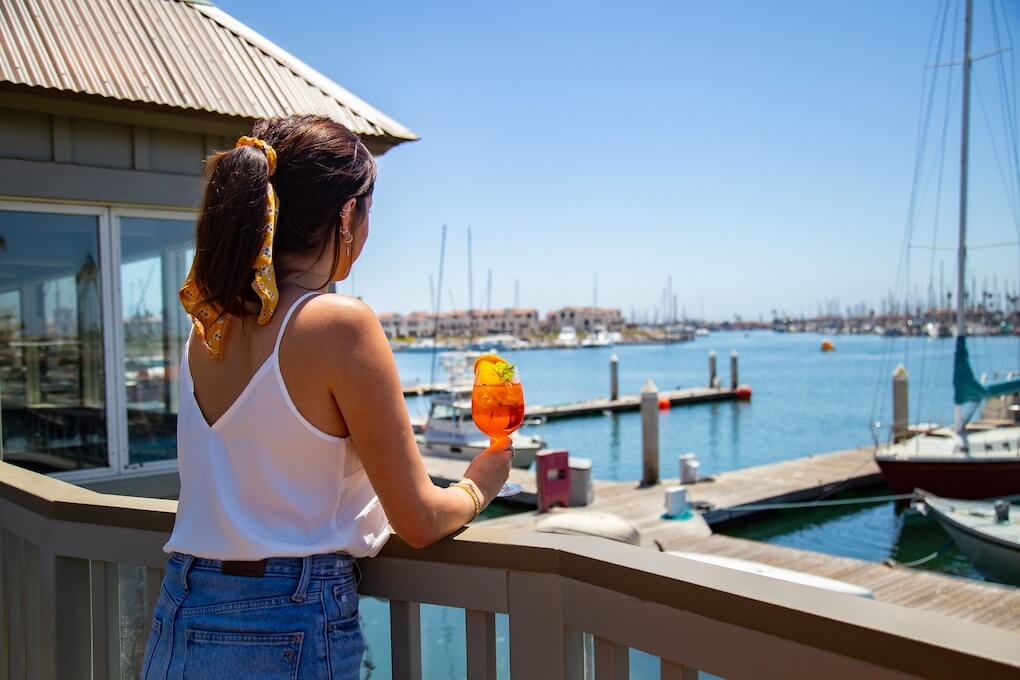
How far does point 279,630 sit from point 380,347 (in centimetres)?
48

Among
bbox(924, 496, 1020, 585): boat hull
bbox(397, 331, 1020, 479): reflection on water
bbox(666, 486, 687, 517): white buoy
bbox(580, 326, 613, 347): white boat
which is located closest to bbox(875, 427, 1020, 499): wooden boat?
bbox(924, 496, 1020, 585): boat hull

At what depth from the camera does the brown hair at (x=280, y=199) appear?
132 centimetres

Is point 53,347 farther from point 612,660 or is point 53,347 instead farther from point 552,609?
point 612,660

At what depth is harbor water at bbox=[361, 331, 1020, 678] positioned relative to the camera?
3.88 meters

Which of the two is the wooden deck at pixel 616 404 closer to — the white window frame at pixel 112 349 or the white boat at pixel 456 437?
the white boat at pixel 456 437

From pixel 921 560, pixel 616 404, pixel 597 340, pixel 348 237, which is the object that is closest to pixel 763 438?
pixel 616 404

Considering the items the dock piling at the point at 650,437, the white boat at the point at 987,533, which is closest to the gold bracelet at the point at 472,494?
the white boat at the point at 987,533

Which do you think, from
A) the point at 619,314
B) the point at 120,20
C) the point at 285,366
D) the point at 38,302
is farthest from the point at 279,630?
the point at 619,314

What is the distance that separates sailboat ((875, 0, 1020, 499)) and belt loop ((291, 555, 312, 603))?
16.0m

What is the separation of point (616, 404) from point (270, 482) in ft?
116

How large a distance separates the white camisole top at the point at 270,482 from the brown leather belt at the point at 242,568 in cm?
1

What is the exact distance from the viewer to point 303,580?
1313mm

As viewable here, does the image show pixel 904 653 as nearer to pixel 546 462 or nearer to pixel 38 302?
pixel 38 302

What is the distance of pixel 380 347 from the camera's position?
1.26 meters
